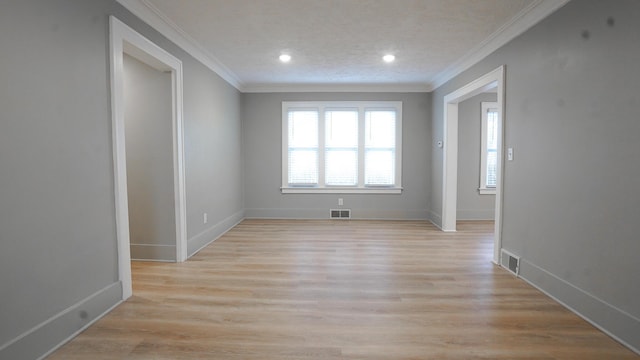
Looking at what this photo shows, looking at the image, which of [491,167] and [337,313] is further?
[491,167]

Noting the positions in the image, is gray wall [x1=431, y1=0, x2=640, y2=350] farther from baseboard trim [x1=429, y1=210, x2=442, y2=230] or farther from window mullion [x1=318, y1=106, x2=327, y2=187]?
window mullion [x1=318, y1=106, x2=327, y2=187]

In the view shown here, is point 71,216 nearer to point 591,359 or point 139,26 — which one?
point 139,26

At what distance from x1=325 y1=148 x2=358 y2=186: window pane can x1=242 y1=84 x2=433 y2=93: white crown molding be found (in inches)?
47.0

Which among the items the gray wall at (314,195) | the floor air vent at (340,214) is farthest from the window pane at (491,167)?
the floor air vent at (340,214)

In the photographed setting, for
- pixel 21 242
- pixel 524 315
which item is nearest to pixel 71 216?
pixel 21 242

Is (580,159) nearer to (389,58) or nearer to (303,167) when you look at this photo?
(389,58)

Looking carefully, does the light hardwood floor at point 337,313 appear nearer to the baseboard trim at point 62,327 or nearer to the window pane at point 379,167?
the baseboard trim at point 62,327

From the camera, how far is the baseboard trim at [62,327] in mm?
1792

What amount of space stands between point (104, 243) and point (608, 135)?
3.82 metres

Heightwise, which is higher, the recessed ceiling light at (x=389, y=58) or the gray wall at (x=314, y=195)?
the recessed ceiling light at (x=389, y=58)

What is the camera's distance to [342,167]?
632cm

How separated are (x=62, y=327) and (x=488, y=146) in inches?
259

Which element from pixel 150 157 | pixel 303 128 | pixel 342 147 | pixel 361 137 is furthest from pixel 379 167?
pixel 150 157

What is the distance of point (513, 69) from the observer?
333cm
